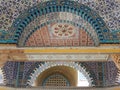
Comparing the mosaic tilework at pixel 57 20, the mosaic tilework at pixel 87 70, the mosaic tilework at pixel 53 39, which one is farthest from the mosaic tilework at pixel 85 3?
the mosaic tilework at pixel 87 70

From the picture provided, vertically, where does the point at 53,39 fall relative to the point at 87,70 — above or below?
above

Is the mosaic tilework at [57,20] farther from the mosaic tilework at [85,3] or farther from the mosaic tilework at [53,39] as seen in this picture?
the mosaic tilework at [53,39]

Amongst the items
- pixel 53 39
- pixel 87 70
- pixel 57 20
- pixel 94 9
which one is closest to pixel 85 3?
pixel 94 9

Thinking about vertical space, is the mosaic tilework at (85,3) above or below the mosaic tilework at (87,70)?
above

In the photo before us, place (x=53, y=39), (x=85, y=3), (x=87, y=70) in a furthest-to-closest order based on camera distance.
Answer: (x=87, y=70), (x=53, y=39), (x=85, y=3)

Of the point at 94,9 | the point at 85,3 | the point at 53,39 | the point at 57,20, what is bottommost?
the point at 53,39

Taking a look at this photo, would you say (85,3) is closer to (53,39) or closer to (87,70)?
(53,39)

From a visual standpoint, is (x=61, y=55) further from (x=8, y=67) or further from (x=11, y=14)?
(x=8, y=67)

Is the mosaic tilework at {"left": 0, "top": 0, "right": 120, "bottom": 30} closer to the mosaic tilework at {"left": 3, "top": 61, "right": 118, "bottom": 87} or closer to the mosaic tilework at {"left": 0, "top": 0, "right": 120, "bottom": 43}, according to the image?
the mosaic tilework at {"left": 0, "top": 0, "right": 120, "bottom": 43}

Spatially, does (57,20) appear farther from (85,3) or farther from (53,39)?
(53,39)

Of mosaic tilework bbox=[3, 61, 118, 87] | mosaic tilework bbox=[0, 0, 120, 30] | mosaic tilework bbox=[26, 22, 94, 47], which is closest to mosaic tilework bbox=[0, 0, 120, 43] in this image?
mosaic tilework bbox=[0, 0, 120, 30]

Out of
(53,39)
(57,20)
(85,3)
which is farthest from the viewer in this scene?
(53,39)

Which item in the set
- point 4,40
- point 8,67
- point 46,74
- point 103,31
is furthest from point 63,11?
point 46,74

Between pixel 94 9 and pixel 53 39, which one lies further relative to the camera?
pixel 53 39
